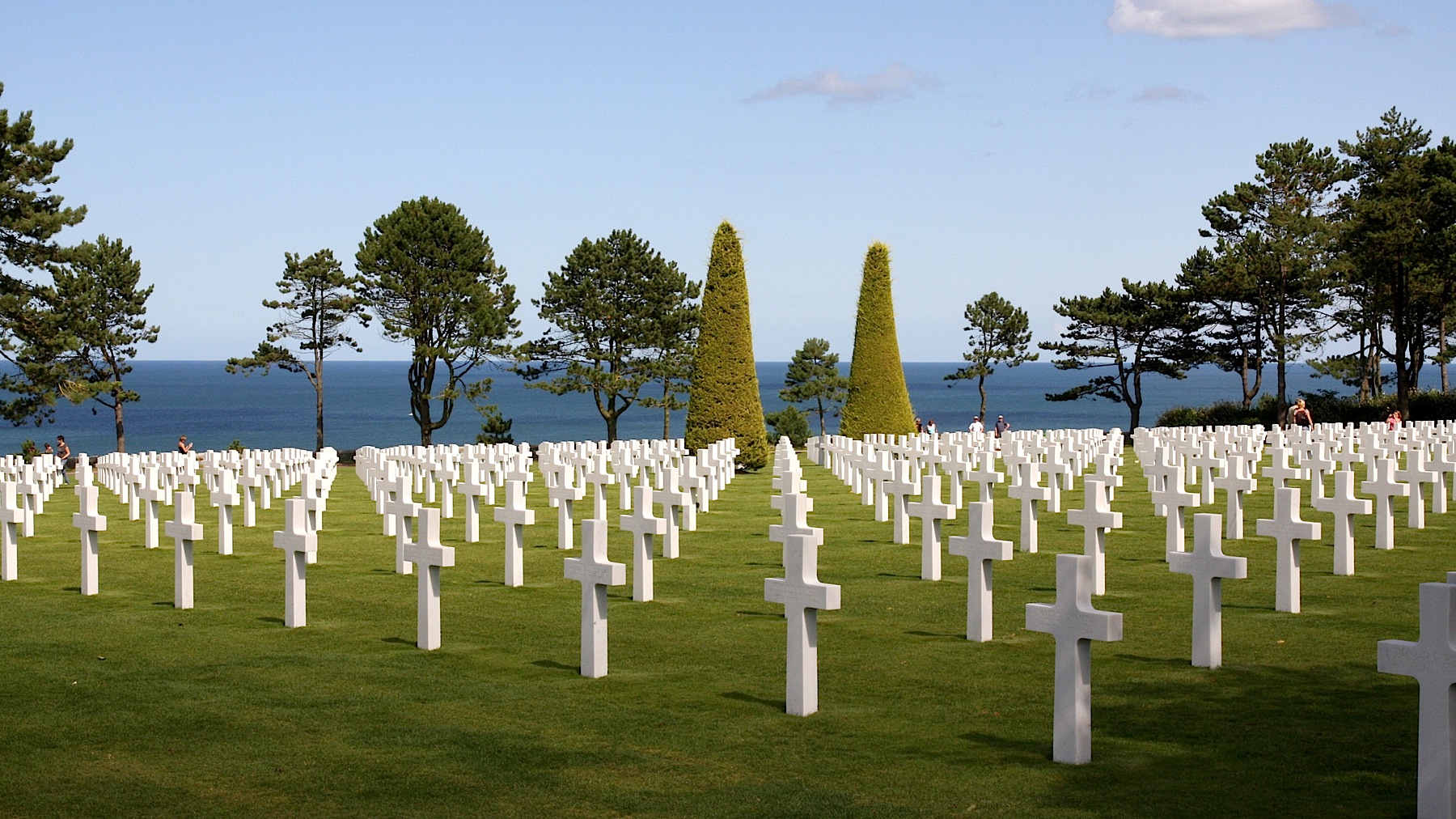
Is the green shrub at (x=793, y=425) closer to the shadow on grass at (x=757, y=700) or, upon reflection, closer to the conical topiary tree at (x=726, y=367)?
the conical topiary tree at (x=726, y=367)

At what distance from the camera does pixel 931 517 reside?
11.5 meters

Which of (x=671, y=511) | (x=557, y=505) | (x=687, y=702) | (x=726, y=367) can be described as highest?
(x=726, y=367)

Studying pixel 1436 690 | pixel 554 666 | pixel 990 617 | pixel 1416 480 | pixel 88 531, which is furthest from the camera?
pixel 1416 480

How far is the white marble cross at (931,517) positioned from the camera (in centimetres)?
1123

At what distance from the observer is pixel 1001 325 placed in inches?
2472

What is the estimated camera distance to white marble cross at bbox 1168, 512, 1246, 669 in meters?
7.81

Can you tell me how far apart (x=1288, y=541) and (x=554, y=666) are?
5111 millimetres

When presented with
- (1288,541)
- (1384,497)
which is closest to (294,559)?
(1288,541)

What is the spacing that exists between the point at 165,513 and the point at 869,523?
9.77 metres

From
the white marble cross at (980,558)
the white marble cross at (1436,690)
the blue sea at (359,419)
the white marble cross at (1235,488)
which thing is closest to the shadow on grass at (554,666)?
the white marble cross at (980,558)

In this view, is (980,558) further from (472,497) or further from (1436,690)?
(472,497)

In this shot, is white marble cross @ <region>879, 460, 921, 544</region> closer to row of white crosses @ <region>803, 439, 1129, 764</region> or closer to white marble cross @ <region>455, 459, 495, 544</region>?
white marble cross @ <region>455, 459, 495, 544</region>

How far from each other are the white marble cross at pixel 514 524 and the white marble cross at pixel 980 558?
12.3 ft

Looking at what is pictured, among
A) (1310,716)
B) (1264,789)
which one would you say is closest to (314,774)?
(1264,789)
